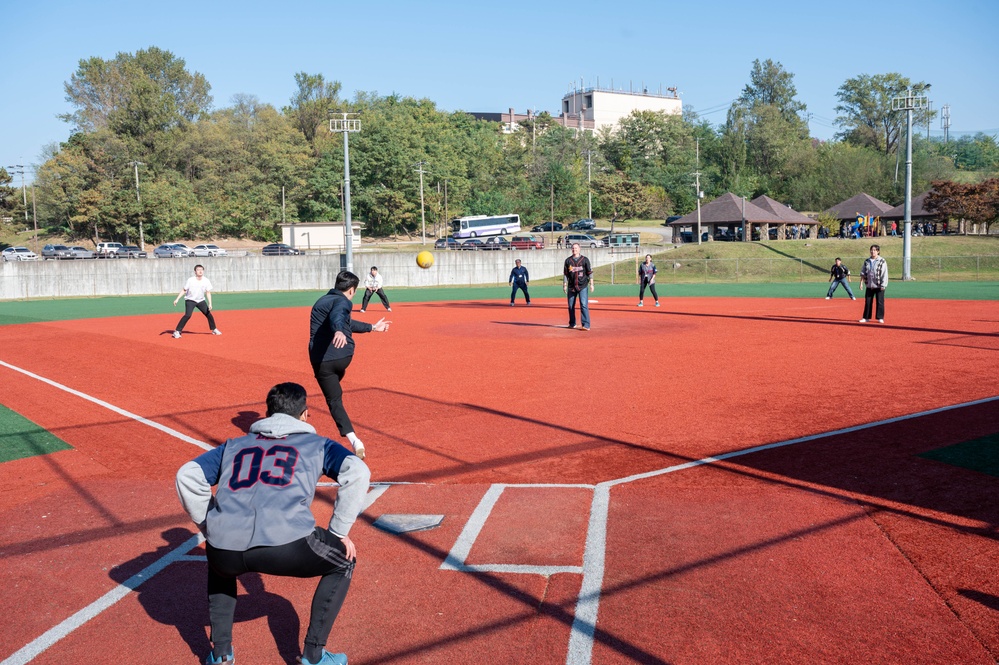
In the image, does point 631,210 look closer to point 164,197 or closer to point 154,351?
point 164,197

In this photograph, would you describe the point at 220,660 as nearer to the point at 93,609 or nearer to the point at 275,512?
the point at 275,512

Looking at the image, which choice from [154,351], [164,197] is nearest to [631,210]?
[164,197]

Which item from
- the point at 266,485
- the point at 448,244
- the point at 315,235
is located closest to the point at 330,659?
the point at 266,485

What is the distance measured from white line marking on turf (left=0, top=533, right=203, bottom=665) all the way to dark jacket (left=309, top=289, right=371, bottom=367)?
2978 mm

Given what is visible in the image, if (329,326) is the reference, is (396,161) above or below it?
above

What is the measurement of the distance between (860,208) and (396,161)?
51.3 metres

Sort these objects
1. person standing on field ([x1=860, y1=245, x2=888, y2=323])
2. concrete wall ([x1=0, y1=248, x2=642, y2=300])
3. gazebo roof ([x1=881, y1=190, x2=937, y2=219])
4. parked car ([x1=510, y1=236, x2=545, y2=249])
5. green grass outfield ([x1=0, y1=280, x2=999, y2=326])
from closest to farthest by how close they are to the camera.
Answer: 1. person standing on field ([x1=860, y1=245, x2=888, y2=323])
2. green grass outfield ([x1=0, y1=280, x2=999, y2=326])
3. concrete wall ([x1=0, y1=248, x2=642, y2=300])
4. gazebo roof ([x1=881, y1=190, x2=937, y2=219])
5. parked car ([x1=510, y1=236, x2=545, y2=249])

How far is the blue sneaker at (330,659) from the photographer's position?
4223 millimetres

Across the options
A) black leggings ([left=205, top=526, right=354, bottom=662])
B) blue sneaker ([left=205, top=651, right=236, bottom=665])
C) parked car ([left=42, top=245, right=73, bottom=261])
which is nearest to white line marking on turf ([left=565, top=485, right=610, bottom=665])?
black leggings ([left=205, top=526, right=354, bottom=662])

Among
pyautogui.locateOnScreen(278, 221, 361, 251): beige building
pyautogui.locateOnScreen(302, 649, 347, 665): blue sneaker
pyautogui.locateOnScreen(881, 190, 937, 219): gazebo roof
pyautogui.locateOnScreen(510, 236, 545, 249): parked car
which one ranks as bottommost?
pyautogui.locateOnScreen(302, 649, 347, 665): blue sneaker

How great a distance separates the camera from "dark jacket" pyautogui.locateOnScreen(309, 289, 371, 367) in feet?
28.8

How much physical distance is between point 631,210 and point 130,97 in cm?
6547

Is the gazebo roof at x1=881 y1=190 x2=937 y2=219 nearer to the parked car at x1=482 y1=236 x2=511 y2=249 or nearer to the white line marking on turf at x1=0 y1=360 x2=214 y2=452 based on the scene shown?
the parked car at x1=482 y1=236 x2=511 y2=249

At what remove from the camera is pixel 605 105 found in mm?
152000
